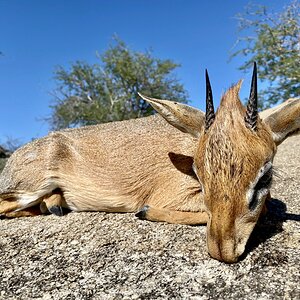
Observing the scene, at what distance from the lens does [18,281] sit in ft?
12.8

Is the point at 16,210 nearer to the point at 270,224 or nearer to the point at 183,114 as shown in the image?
the point at 183,114

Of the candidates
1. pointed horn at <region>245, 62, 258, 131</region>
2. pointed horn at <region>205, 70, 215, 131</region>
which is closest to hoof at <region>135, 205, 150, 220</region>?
pointed horn at <region>205, 70, 215, 131</region>

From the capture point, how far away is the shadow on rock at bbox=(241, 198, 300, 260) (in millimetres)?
4126

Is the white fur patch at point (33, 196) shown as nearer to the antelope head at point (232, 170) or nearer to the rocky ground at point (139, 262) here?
the rocky ground at point (139, 262)

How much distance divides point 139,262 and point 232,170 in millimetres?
1355

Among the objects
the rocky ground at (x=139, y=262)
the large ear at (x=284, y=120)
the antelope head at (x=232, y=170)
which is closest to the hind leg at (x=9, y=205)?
the rocky ground at (x=139, y=262)

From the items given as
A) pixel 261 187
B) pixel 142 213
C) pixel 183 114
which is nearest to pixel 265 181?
pixel 261 187

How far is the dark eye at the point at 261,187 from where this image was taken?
12.4ft

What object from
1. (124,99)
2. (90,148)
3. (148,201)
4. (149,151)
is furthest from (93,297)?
(124,99)

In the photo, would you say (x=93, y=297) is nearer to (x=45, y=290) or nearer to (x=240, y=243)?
(x=45, y=290)

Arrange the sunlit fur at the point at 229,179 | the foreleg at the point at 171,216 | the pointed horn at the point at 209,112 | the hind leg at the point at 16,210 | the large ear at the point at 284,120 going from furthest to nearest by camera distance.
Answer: the hind leg at the point at 16,210, the foreleg at the point at 171,216, the large ear at the point at 284,120, the pointed horn at the point at 209,112, the sunlit fur at the point at 229,179

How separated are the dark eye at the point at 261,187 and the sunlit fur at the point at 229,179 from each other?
7 cm

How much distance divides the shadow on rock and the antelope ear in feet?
4.37

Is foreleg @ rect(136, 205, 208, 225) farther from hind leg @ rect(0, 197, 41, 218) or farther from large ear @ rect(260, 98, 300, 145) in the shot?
hind leg @ rect(0, 197, 41, 218)
